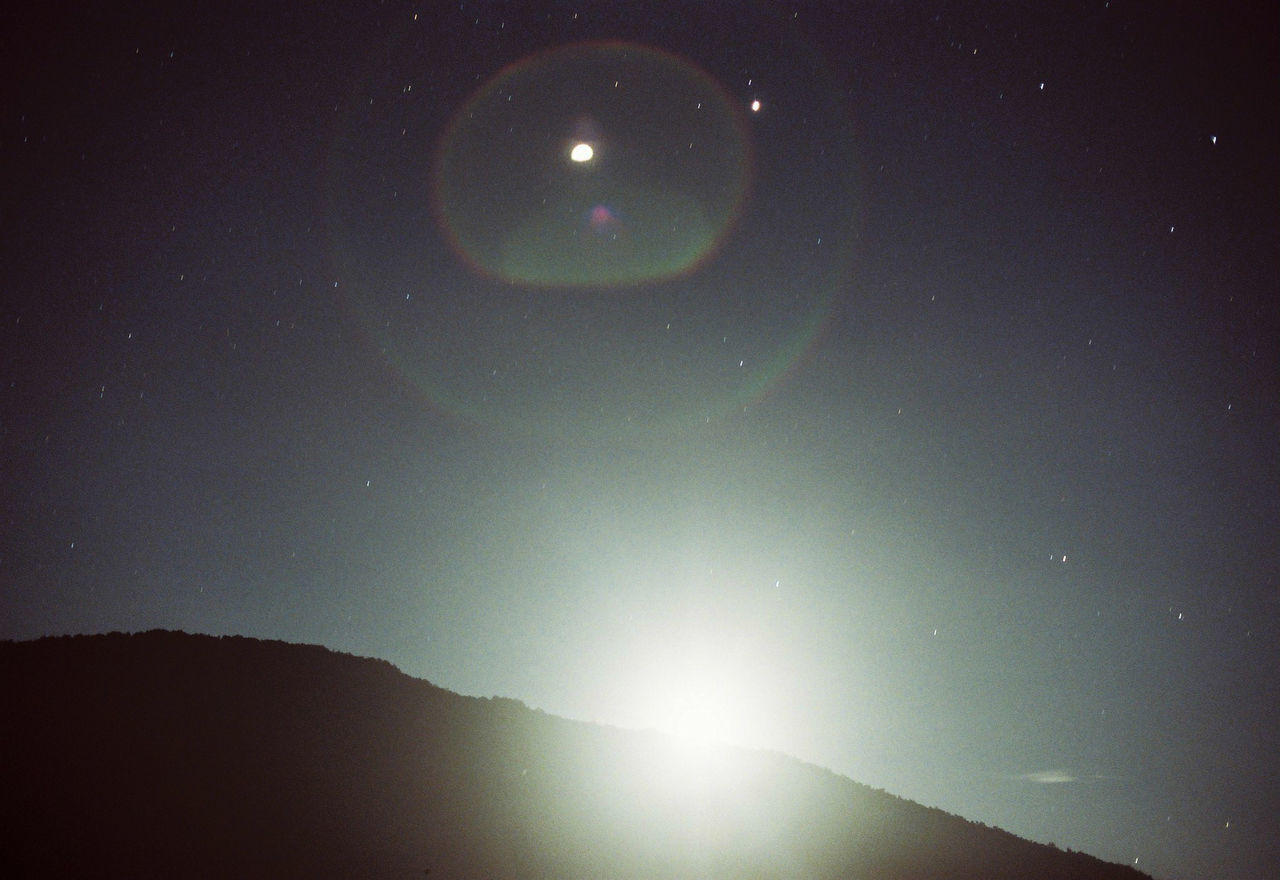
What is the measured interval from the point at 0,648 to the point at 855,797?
2902cm

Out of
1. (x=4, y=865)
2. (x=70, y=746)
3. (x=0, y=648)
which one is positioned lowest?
(x=4, y=865)

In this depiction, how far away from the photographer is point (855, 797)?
1292 inches

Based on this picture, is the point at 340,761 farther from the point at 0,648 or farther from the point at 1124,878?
the point at 1124,878

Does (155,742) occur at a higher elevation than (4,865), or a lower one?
higher

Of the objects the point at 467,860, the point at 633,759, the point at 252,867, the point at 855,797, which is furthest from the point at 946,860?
the point at 252,867

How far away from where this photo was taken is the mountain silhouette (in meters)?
19.6

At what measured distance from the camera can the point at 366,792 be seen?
23016 mm

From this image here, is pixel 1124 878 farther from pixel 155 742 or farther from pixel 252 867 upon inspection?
pixel 155 742

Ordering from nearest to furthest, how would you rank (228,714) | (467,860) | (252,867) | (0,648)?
(252,867) → (467,860) → (228,714) → (0,648)

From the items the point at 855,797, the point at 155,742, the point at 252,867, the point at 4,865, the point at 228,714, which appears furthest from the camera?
the point at 855,797

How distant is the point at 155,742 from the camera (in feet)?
74.9

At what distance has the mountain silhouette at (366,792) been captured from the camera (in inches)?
773

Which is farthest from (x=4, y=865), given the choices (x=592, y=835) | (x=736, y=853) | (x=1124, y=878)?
(x=1124, y=878)

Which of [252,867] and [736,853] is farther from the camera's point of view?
[736,853]
